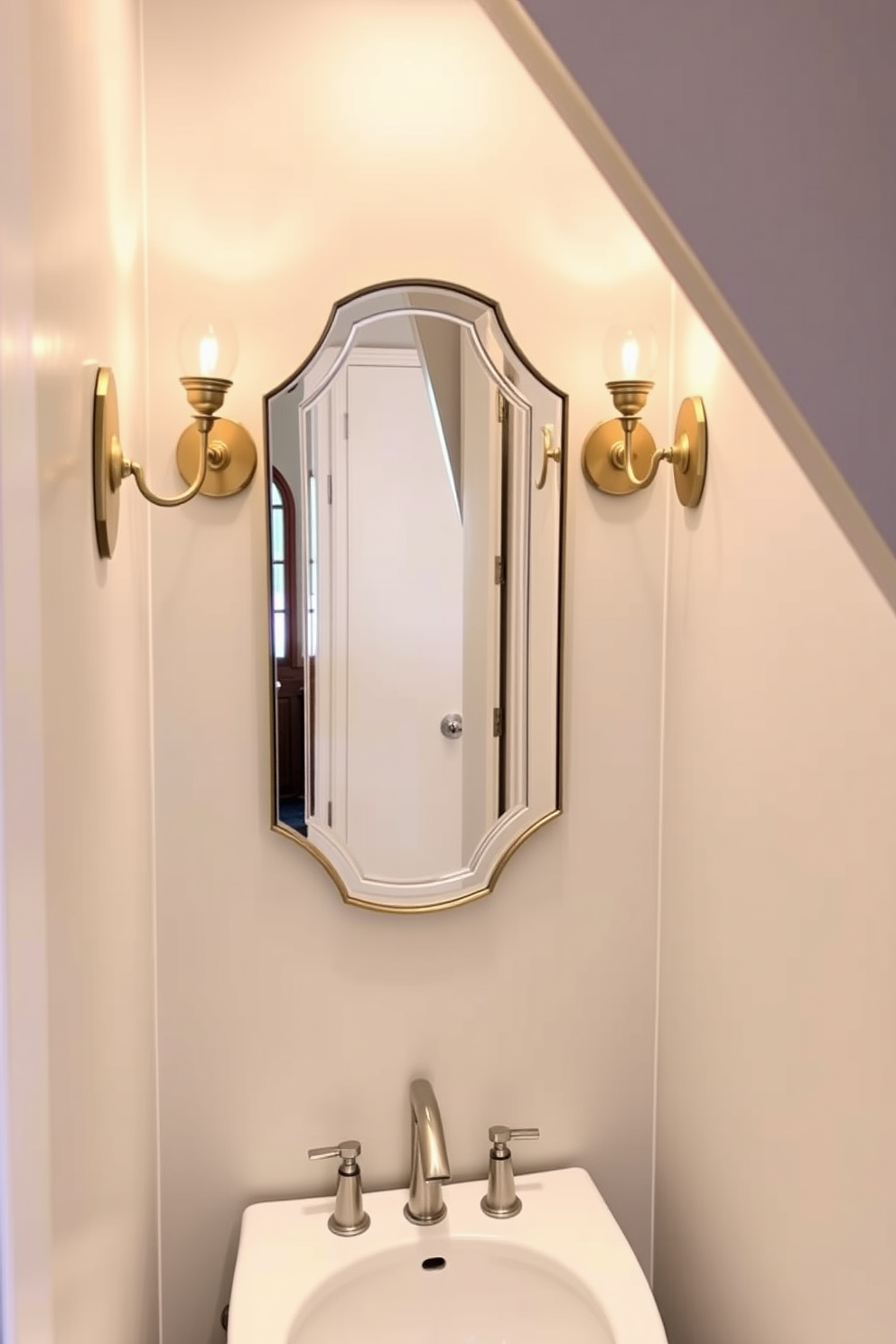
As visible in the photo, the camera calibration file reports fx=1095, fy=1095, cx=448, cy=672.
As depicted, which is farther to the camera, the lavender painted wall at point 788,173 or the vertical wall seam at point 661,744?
the vertical wall seam at point 661,744

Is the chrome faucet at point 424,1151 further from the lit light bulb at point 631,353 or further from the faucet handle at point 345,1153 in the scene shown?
the lit light bulb at point 631,353

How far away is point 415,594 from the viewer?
1.39 meters

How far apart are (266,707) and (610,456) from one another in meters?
0.55

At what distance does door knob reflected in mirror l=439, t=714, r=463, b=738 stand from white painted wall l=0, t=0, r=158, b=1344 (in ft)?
1.22

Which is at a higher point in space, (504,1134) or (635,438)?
(635,438)

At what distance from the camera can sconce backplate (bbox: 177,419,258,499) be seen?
1335 mm

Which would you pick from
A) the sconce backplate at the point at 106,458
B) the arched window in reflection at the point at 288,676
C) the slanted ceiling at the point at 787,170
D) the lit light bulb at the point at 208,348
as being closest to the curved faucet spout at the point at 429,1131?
the arched window in reflection at the point at 288,676

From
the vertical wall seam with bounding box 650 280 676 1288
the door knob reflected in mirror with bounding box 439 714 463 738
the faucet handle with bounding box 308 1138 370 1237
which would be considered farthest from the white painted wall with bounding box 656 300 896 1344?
the faucet handle with bounding box 308 1138 370 1237

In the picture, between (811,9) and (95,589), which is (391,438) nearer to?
(95,589)

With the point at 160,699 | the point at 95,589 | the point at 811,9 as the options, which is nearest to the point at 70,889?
the point at 95,589

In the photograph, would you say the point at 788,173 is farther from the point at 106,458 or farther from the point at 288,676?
the point at 288,676

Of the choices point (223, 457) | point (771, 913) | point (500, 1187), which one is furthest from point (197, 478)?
point (500, 1187)

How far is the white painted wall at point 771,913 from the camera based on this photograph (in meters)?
0.97

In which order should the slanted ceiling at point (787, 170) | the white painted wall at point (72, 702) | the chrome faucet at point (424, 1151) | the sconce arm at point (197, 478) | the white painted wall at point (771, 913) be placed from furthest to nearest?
1. the chrome faucet at point (424, 1151)
2. the sconce arm at point (197, 478)
3. the white painted wall at point (771, 913)
4. the white painted wall at point (72, 702)
5. the slanted ceiling at point (787, 170)
